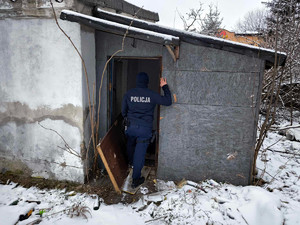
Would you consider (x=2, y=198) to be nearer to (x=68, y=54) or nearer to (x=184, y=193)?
(x=68, y=54)

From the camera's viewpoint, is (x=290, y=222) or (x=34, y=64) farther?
(x=34, y=64)

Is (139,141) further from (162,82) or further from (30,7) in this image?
(30,7)

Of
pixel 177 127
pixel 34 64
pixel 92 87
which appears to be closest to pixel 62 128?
pixel 92 87

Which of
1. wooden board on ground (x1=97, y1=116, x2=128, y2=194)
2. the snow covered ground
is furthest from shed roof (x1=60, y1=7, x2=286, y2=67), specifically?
the snow covered ground

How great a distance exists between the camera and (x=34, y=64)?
3617 millimetres

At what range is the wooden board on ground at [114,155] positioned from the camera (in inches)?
137

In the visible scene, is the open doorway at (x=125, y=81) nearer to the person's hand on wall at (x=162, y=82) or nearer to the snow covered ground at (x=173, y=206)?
the person's hand on wall at (x=162, y=82)

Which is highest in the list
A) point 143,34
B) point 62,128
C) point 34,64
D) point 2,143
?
point 143,34

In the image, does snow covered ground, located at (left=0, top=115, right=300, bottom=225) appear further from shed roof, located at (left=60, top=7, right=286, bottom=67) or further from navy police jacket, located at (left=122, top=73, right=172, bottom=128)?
shed roof, located at (left=60, top=7, right=286, bottom=67)

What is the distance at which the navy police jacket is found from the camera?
3562 mm

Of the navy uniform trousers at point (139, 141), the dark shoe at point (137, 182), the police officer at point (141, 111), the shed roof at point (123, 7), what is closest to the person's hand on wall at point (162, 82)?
the police officer at point (141, 111)

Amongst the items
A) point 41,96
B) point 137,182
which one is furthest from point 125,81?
point 137,182

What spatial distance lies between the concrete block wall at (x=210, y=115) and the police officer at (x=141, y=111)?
0.77 ft

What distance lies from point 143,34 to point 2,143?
11.3ft
